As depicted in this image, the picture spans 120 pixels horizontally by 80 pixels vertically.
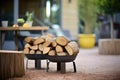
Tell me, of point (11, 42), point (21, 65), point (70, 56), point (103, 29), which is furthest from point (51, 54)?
point (103, 29)

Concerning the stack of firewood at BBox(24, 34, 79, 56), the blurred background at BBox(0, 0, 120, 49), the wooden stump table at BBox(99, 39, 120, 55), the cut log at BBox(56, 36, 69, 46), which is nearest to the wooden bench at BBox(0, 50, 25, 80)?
the stack of firewood at BBox(24, 34, 79, 56)

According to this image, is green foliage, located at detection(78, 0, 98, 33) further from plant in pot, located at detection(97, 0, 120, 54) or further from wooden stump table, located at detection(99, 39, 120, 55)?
wooden stump table, located at detection(99, 39, 120, 55)

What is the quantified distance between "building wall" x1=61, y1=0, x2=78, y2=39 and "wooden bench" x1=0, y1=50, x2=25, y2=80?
700cm

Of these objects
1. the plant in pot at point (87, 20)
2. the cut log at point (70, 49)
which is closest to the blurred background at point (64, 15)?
the plant in pot at point (87, 20)

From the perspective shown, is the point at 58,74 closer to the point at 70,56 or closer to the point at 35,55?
the point at 70,56

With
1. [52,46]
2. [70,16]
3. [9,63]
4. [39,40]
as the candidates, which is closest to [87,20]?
[70,16]

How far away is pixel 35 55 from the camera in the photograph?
6.49 m

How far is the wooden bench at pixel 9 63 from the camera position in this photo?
5321mm

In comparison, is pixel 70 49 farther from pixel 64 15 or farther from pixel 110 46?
pixel 64 15

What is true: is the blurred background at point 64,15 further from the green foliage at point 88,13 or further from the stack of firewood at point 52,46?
the stack of firewood at point 52,46

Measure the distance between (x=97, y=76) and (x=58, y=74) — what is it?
0.73 metres

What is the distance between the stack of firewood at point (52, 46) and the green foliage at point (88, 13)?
21.8ft

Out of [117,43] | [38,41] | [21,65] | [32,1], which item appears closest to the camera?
[21,65]

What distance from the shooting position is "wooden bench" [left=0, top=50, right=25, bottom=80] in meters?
5.32
